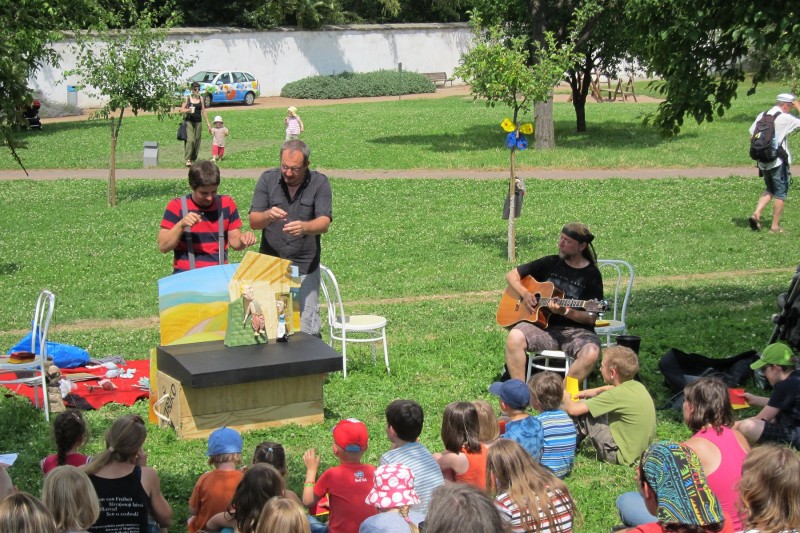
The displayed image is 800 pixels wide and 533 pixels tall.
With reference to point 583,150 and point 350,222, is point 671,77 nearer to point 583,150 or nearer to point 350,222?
point 350,222

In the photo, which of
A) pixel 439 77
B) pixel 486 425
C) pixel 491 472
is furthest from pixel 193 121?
pixel 439 77

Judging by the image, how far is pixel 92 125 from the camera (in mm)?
34062

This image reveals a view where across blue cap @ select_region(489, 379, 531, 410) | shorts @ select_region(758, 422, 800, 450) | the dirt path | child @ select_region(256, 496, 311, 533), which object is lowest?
the dirt path

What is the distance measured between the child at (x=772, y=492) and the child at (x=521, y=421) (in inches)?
57.0

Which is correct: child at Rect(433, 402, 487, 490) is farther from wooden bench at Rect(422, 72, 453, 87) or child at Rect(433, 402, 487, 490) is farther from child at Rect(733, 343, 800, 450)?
wooden bench at Rect(422, 72, 453, 87)

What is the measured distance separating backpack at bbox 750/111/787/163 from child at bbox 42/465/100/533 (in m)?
12.3

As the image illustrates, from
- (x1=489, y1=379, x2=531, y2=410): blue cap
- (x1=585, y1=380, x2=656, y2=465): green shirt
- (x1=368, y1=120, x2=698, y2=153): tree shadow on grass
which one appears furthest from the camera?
(x1=368, y1=120, x2=698, y2=153): tree shadow on grass

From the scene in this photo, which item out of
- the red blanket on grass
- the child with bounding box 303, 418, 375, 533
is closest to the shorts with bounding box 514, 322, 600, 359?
the child with bounding box 303, 418, 375, 533

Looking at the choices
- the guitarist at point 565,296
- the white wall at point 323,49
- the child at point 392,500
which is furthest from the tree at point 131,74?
the white wall at point 323,49

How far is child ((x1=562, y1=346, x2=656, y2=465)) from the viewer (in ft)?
20.9

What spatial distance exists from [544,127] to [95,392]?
1787 cm

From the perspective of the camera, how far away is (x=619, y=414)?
642 cm

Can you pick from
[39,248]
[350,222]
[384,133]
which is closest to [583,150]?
[384,133]

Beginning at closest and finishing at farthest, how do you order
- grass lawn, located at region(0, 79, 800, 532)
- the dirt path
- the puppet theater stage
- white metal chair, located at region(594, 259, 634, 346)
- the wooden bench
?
the puppet theater stage < grass lawn, located at region(0, 79, 800, 532) < white metal chair, located at region(594, 259, 634, 346) < the dirt path < the wooden bench
